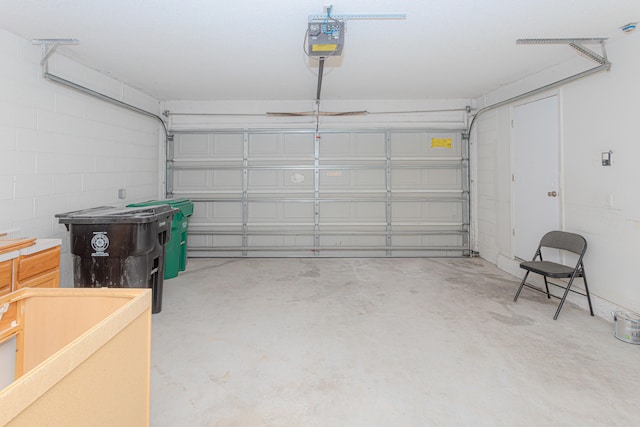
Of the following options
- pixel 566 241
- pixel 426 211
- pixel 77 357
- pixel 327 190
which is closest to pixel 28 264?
pixel 77 357

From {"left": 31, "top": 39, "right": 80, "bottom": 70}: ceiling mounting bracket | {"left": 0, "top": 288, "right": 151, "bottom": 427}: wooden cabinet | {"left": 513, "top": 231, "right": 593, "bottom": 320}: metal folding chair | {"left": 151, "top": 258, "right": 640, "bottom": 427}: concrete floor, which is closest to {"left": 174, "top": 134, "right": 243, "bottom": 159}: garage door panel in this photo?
{"left": 31, "top": 39, "right": 80, "bottom": 70}: ceiling mounting bracket

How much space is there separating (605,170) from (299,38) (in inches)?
Result: 124

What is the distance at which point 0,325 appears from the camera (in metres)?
1.21

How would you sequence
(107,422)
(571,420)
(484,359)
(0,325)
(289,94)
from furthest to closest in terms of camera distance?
1. (289,94)
2. (484,359)
3. (571,420)
4. (0,325)
5. (107,422)

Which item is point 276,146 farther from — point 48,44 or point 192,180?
point 48,44

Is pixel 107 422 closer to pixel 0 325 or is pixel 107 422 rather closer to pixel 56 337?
pixel 56 337

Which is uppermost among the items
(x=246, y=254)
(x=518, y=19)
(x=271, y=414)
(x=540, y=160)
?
(x=518, y=19)

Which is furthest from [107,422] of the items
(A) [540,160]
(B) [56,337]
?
(A) [540,160]

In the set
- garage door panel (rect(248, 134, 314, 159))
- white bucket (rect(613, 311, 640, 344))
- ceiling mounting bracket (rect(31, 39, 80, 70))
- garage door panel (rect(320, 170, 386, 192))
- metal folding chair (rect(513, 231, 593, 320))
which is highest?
ceiling mounting bracket (rect(31, 39, 80, 70))

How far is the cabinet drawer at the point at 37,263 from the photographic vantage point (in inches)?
81.1

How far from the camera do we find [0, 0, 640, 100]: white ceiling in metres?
2.45

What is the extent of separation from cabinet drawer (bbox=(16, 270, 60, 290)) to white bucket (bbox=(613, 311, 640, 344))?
4.35 metres

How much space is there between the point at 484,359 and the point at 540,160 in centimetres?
273

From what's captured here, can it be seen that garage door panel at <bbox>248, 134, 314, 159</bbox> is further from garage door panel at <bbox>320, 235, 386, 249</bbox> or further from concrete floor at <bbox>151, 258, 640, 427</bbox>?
concrete floor at <bbox>151, 258, 640, 427</bbox>
